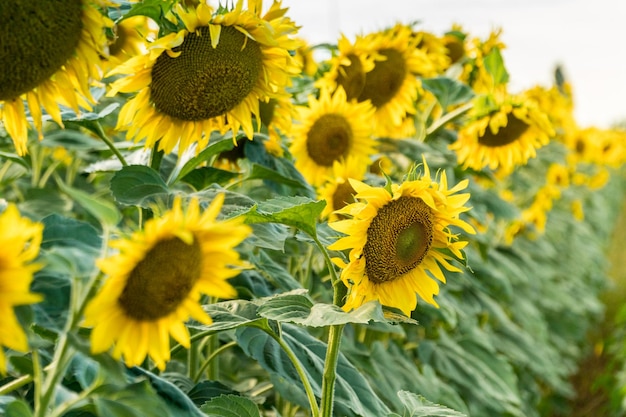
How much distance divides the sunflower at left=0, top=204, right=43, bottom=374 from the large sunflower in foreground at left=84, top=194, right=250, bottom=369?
7 cm

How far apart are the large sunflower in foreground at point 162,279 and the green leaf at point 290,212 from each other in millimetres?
268

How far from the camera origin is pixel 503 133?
235cm

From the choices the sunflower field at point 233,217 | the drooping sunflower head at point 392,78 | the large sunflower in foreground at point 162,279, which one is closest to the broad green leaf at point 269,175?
the sunflower field at point 233,217

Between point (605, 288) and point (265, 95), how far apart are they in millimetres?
6717

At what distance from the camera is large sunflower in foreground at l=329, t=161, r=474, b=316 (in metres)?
1.20

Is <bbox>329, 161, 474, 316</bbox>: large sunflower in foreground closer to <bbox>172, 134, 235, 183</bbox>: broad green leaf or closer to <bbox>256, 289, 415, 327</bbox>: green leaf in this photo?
<bbox>256, 289, 415, 327</bbox>: green leaf

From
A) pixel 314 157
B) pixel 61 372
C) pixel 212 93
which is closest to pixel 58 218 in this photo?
pixel 61 372

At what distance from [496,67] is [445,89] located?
150 millimetres

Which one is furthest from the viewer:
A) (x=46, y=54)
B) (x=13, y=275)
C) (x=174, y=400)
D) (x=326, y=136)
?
(x=326, y=136)

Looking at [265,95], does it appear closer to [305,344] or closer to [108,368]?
[305,344]

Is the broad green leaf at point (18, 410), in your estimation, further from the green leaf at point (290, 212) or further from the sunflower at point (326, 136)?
the sunflower at point (326, 136)

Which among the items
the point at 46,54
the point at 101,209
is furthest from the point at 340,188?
the point at 101,209

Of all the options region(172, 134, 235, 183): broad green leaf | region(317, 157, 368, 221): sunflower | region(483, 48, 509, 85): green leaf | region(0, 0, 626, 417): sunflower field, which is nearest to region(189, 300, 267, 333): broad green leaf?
region(0, 0, 626, 417): sunflower field

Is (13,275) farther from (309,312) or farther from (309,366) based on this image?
(309,366)
